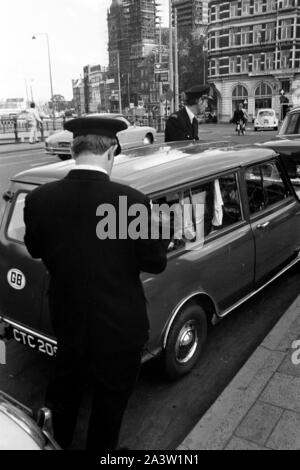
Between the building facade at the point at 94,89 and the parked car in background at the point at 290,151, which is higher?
the building facade at the point at 94,89

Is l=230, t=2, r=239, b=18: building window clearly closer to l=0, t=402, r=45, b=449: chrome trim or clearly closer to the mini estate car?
the mini estate car

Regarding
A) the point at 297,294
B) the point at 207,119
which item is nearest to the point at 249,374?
the point at 297,294

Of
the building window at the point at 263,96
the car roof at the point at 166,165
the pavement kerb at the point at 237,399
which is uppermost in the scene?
the building window at the point at 263,96

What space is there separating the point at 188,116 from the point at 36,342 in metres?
4.52

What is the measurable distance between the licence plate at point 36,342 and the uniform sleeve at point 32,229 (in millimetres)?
979

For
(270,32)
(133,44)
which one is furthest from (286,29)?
(133,44)

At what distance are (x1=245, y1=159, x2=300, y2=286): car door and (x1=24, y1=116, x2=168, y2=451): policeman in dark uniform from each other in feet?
7.16

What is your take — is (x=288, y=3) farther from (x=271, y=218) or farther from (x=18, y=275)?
(x=18, y=275)

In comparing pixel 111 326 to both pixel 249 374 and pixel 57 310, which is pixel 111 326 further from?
pixel 249 374

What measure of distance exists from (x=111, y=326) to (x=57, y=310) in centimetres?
30

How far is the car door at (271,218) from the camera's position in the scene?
4191mm

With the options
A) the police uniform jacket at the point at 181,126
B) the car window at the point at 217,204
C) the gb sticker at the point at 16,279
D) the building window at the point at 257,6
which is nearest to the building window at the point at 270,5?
the building window at the point at 257,6

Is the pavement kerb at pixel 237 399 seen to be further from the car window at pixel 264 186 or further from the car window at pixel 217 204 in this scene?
the car window at pixel 264 186

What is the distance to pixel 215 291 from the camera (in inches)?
143
